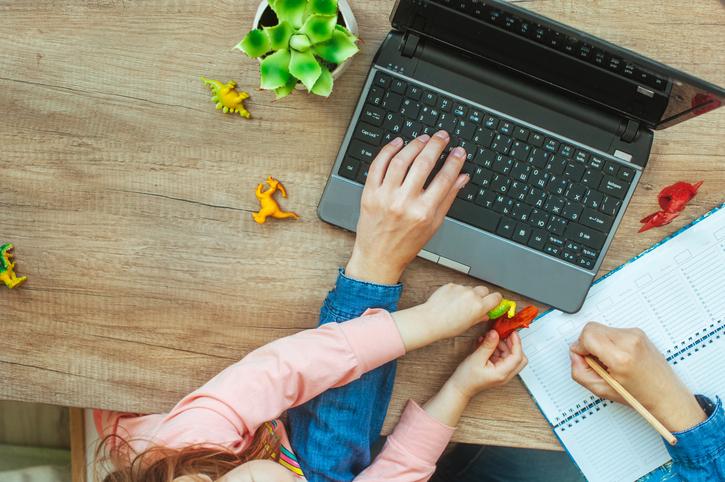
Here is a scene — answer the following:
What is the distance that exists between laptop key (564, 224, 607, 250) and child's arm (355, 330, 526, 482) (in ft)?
0.51

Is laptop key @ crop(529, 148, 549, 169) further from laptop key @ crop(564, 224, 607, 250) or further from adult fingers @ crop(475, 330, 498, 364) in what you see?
adult fingers @ crop(475, 330, 498, 364)

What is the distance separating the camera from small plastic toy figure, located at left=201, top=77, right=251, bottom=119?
858 mm

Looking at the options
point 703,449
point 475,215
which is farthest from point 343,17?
point 703,449

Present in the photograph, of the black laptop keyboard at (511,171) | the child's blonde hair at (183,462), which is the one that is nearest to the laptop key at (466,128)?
the black laptop keyboard at (511,171)

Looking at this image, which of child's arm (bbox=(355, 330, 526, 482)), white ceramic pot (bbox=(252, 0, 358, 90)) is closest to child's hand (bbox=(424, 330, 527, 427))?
child's arm (bbox=(355, 330, 526, 482))

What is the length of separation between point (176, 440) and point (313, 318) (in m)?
0.24

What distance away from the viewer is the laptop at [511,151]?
2.78 feet

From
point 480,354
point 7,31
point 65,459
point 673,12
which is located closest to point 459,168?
point 480,354

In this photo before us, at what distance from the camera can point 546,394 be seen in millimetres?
903

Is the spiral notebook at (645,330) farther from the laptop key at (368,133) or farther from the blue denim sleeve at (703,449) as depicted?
the laptop key at (368,133)

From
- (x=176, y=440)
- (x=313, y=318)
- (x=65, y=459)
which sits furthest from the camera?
(x=65, y=459)

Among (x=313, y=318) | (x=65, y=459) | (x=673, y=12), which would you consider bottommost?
(x=65, y=459)

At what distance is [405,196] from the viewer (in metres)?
0.84

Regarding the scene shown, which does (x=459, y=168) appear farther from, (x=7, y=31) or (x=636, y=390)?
(x=7, y=31)
